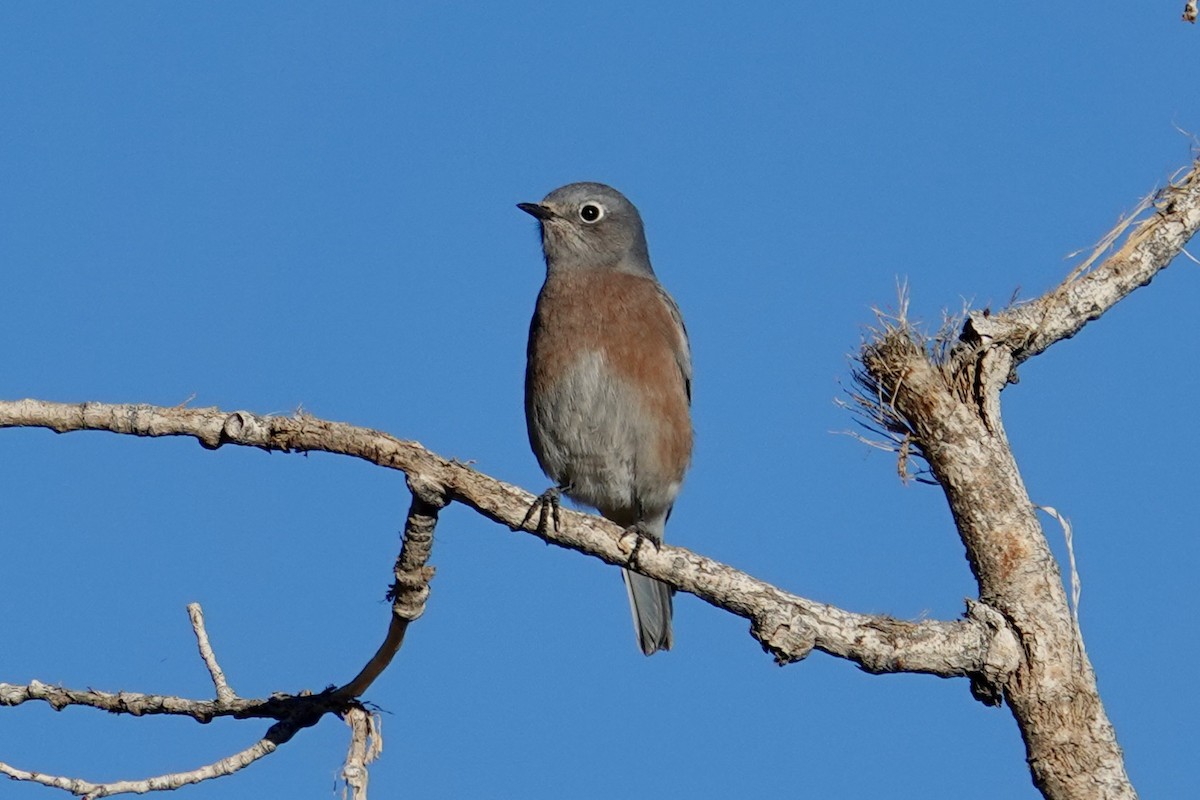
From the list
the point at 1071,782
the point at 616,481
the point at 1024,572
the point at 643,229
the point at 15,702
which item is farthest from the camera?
the point at 643,229

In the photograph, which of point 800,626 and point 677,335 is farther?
point 677,335

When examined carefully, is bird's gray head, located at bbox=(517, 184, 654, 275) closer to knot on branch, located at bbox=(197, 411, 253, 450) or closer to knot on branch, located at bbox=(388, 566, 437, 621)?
knot on branch, located at bbox=(388, 566, 437, 621)

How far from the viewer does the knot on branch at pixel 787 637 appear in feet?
17.0

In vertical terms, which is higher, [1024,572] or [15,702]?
[1024,572]

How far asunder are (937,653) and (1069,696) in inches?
19.1

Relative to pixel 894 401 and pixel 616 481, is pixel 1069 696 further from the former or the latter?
pixel 616 481

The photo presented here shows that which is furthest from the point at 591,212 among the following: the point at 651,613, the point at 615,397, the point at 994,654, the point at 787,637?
the point at 994,654

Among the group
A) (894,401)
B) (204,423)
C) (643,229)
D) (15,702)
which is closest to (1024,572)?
(894,401)

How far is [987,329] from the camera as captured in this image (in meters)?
5.63

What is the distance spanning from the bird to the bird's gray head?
31 millimetres

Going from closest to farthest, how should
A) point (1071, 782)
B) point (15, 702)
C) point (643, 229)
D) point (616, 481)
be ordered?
point (1071, 782), point (15, 702), point (616, 481), point (643, 229)

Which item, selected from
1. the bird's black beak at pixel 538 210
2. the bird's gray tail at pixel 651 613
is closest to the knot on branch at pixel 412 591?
the bird's gray tail at pixel 651 613

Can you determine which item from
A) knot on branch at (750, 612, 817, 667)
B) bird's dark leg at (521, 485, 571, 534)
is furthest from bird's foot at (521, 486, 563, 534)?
knot on branch at (750, 612, 817, 667)

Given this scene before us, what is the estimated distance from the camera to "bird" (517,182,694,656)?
799 cm
